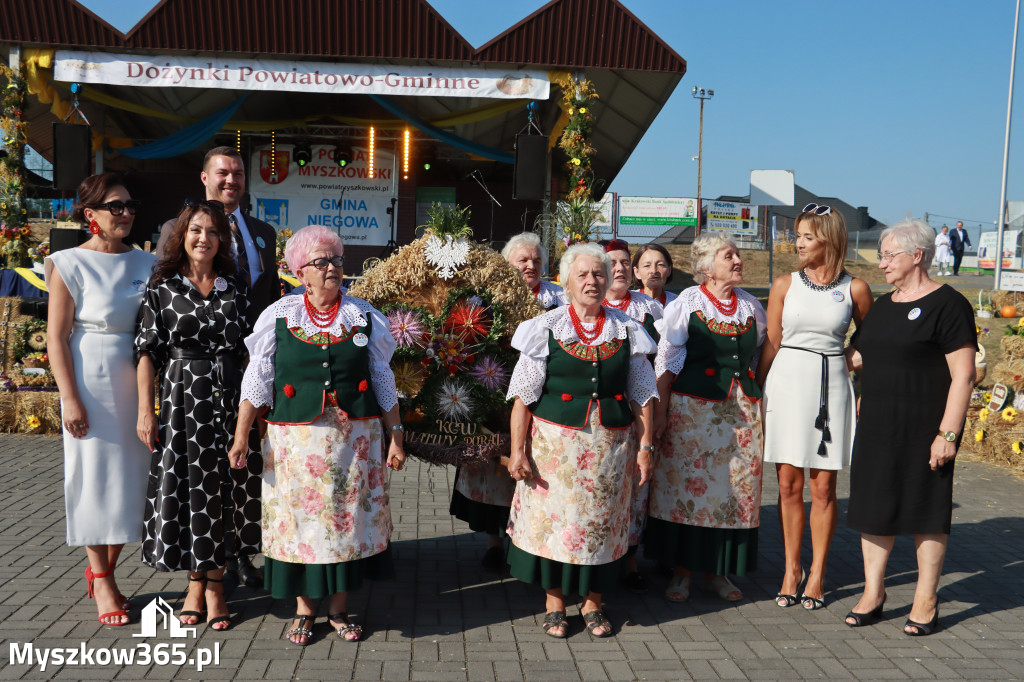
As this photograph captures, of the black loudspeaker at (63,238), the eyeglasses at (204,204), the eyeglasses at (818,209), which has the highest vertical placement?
the black loudspeaker at (63,238)

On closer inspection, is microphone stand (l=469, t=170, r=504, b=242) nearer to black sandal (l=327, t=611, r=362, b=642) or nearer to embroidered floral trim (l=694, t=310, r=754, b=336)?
embroidered floral trim (l=694, t=310, r=754, b=336)

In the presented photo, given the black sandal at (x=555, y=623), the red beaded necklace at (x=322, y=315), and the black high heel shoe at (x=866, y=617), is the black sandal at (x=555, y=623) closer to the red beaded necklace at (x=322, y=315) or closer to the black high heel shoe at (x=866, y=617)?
the black high heel shoe at (x=866, y=617)

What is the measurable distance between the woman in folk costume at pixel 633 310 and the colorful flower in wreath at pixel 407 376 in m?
1.16

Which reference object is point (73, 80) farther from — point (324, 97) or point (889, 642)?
point (889, 642)

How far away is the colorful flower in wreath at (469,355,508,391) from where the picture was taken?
13.6 feet

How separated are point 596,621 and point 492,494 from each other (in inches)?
40.6

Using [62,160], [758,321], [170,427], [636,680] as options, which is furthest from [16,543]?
[62,160]

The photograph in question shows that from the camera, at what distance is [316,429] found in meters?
3.60

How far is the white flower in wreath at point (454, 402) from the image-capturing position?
4102 mm

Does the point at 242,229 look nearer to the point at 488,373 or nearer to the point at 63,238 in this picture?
the point at 488,373

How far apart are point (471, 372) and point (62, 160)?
958cm

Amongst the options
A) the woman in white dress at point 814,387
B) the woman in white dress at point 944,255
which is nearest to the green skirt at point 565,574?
the woman in white dress at point 814,387

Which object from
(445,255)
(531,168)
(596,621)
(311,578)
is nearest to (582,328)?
(445,255)

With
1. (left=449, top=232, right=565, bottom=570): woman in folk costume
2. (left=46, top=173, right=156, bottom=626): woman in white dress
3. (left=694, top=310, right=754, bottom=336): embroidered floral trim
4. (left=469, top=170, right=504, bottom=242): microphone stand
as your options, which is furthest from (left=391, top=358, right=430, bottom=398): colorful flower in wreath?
(left=469, top=170, right=504, bottom=242): microphone stand
